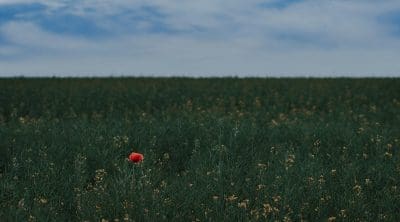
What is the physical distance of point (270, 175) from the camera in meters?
7.72

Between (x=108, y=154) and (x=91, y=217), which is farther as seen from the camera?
(x=108, y=154)

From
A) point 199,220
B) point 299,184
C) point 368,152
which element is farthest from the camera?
point 368,152

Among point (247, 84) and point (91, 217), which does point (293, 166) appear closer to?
point (91, 217)

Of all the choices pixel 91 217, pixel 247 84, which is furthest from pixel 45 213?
A: pixel 247 84

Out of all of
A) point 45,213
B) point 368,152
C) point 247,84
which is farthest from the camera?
point 247,84

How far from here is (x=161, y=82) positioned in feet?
84.5

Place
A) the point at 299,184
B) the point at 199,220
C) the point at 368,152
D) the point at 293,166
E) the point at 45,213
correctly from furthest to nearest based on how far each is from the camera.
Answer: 1. the point at 368,152
2. the point at 293,166
3. the point at 299,184
4. the point at 45,213
5. the point at 199,220

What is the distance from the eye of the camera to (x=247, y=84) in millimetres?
24703

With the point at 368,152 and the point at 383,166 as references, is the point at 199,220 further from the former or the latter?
the point at 368,152

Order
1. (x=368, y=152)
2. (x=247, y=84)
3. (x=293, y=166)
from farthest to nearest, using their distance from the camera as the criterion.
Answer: (x=247, y=84) < (x=368, y=152) < (x=293, y=166)

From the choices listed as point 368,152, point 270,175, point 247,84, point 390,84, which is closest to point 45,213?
point 270,175

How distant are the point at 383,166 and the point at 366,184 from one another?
87 cm

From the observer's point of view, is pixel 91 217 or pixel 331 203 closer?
pixel 91 217

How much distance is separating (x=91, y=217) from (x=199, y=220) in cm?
113
